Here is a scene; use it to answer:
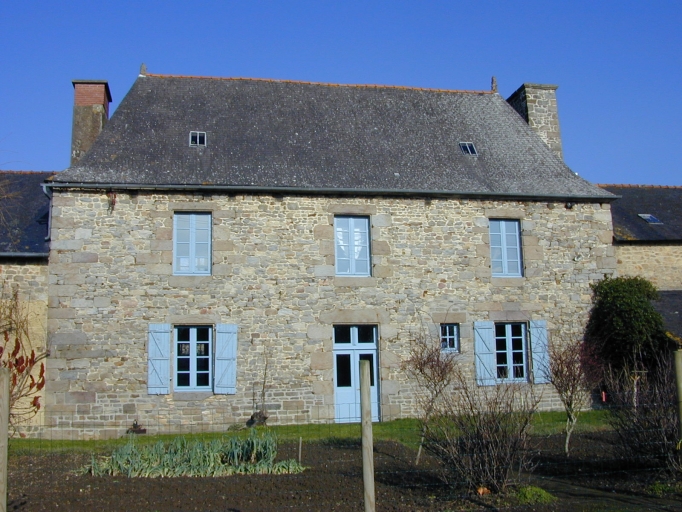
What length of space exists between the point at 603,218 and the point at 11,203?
11942 millimetres

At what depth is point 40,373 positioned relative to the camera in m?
11.7

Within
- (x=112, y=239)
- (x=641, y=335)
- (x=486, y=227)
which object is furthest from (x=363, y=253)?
(x=641, y=335)

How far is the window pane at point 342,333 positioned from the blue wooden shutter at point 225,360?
1.90m

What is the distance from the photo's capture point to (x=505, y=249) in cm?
1355

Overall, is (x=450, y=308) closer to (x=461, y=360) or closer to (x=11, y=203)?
(x=461, y=360)

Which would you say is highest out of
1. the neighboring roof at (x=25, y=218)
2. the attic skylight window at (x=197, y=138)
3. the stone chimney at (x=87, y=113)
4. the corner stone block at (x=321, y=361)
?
the stone chimney at (x=87, y=113)

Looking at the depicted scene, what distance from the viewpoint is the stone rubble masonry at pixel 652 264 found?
1511 cm

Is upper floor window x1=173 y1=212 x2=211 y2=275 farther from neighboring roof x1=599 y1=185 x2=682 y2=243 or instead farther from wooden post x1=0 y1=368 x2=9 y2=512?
neighboring roof x1=599 y1=185 x2=682 y2=243

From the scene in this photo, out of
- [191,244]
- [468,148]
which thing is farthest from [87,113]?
[468,148]

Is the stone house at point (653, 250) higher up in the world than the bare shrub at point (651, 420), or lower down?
higher up

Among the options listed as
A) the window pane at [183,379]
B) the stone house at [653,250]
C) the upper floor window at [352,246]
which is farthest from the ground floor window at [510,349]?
the window pane at [183,379]

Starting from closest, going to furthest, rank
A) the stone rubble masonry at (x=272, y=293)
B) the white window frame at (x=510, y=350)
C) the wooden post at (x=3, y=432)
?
the wooden post at (x=3, y=432), the stone rubble masonry at (x=272, y=293), the white window frame at (x=510, y=350)

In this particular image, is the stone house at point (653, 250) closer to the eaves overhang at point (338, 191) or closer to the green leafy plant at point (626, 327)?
the green leafy plant at point (626, 327)

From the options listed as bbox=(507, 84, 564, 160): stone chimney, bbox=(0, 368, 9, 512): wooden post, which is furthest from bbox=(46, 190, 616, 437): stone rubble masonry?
bbox=(0, 368, 9, 512): wooden post
